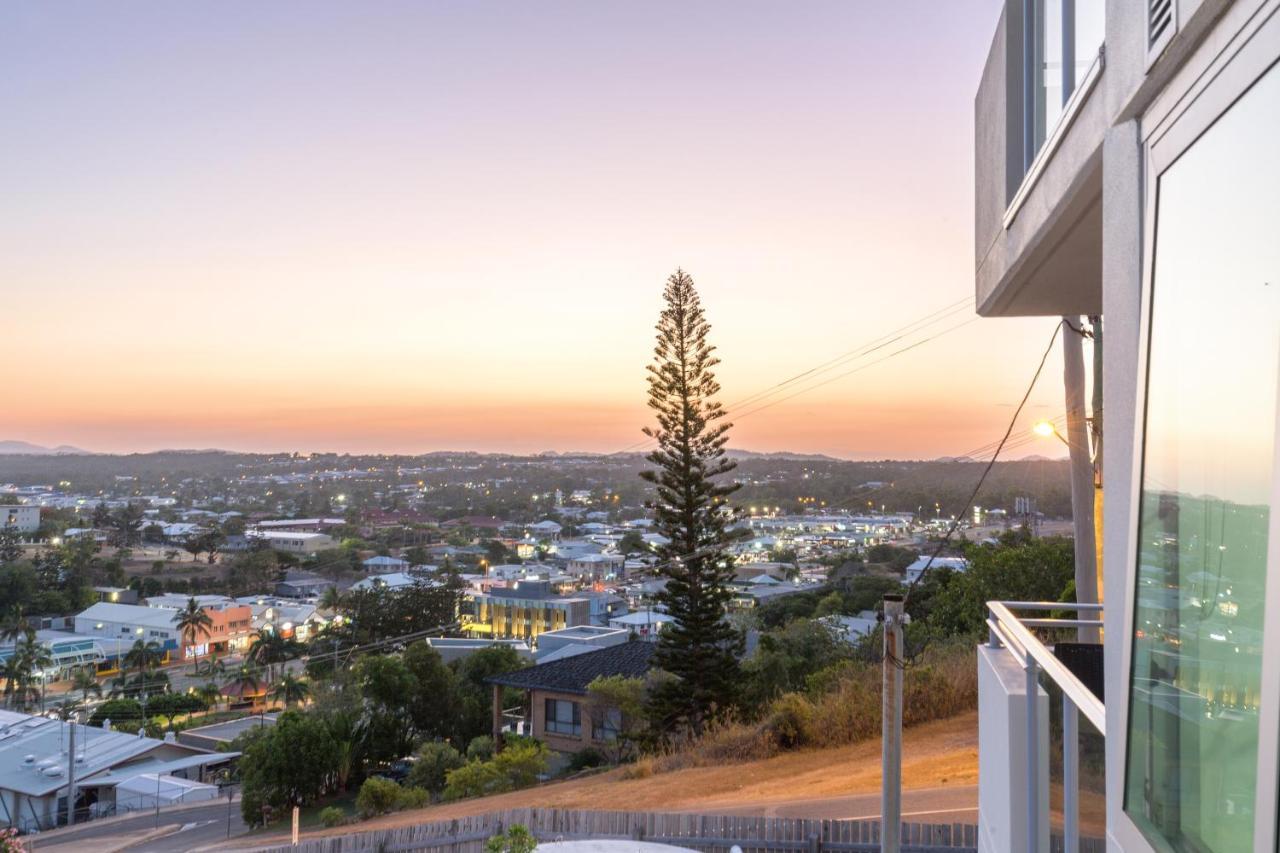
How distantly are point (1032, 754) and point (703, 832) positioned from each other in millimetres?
5798

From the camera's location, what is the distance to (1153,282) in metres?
1.51

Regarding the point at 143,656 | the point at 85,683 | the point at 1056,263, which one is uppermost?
the point at 1056,263

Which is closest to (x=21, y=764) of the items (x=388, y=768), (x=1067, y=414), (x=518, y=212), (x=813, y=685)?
(x=388, y=768)

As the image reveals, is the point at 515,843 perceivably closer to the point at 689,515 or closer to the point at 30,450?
the point at 689,515

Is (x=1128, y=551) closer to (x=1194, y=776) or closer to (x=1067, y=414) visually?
(x=1194, y=776)

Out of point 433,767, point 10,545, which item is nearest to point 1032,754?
point 433,767

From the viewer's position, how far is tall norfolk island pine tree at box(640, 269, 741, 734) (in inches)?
721

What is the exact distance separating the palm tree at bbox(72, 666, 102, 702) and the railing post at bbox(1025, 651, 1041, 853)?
4554 centimetres

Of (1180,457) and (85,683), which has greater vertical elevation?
(1180,457)

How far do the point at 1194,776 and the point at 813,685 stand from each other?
45.7 ft

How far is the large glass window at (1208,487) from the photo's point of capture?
1067 millimetres

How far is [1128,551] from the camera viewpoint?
62.6 inches

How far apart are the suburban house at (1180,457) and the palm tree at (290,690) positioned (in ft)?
125

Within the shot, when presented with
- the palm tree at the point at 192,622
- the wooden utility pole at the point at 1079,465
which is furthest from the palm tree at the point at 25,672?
the wooden utility pole at the point at 1079,465
